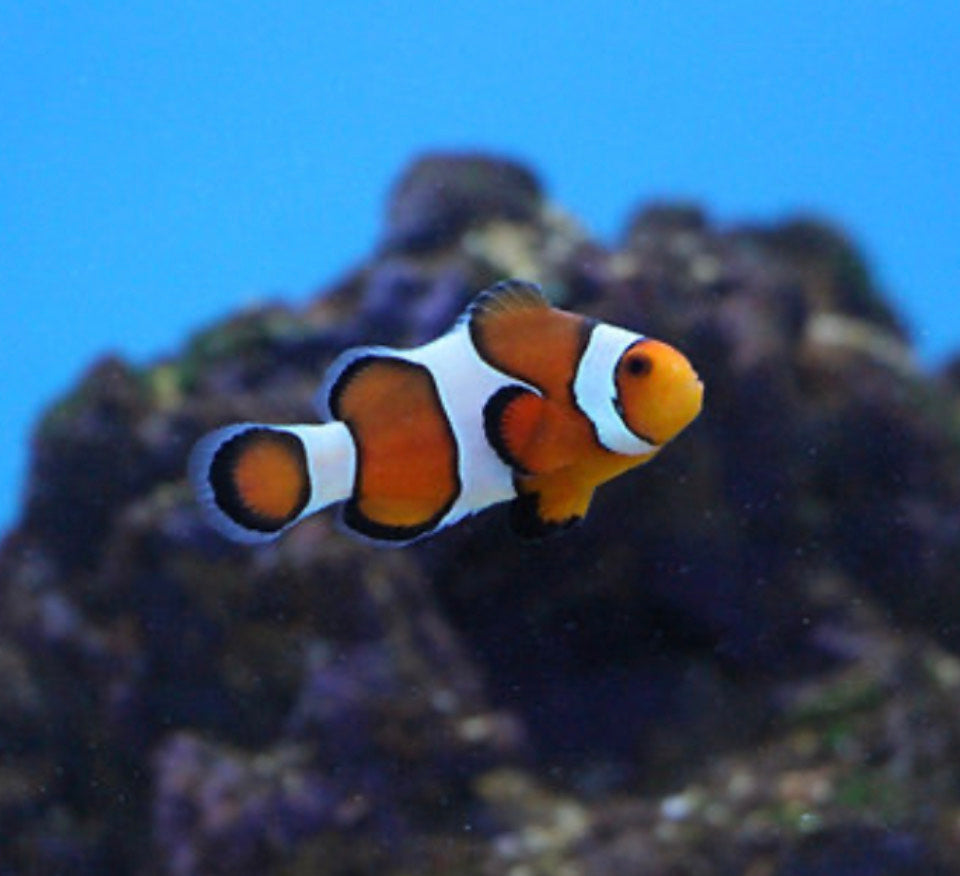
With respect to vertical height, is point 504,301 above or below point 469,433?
above

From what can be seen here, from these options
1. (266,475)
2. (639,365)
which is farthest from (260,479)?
(639,365)

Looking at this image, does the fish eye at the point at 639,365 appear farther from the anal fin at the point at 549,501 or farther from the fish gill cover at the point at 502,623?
the fish gill cover at the point at 502,623

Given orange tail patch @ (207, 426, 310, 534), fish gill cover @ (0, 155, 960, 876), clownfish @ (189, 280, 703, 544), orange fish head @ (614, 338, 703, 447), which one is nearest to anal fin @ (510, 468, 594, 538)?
clownfish @ (189, 280, 703, 544)

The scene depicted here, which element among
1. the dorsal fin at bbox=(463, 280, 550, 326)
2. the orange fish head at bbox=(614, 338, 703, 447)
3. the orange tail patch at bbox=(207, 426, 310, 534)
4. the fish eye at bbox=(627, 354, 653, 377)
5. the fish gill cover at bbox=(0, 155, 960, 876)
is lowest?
the orange fish head at bbox=(614, 338, 703, 447)

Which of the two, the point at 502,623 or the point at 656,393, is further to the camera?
the point at 502,623

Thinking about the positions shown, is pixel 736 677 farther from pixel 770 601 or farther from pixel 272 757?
pixel 272 757

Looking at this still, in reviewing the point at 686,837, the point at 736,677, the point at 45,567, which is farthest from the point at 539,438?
the point at 45,567

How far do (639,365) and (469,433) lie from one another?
17cm

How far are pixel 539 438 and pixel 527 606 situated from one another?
5.92ft

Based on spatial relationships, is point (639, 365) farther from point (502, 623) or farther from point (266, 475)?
point (502, 623)

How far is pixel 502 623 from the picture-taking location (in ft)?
9.90

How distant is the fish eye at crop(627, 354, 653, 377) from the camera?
1.24 meters

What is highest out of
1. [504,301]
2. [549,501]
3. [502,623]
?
[502,623]

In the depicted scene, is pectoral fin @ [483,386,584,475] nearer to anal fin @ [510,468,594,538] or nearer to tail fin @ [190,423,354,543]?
anal fin @ [510,468,594,538]
